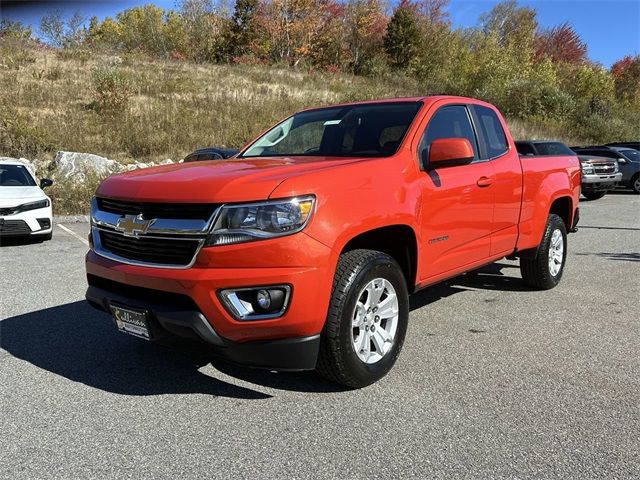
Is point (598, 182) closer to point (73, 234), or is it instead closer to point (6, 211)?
point (73, 234)

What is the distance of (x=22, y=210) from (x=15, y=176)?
1.43 metres

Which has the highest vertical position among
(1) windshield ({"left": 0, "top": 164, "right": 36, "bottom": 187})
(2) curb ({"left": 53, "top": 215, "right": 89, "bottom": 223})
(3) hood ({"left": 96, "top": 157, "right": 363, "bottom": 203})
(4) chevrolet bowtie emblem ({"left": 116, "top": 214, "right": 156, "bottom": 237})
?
(3) hood ({"left": 96, "top": 157, "right": 363, "bottom": 203})

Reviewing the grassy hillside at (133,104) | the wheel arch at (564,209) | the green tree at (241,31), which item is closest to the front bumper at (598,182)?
the wheel arch at (564,209)

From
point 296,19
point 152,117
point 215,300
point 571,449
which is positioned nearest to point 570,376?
point 571,449

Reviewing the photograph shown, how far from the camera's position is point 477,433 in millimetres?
2979

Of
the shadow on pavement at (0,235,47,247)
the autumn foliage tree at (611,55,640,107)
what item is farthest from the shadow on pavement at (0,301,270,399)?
the autumn foliage tree at (611,55,640,107)

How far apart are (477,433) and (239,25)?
155 ft

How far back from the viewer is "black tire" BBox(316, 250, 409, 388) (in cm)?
324

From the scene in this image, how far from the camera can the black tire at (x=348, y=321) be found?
324cm

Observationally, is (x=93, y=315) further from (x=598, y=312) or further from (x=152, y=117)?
(x=152, y=117)

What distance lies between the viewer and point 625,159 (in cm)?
1859

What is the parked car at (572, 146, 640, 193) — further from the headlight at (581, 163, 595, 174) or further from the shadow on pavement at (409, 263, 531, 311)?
the shadow on pavement at (409, 263, 531, 311)

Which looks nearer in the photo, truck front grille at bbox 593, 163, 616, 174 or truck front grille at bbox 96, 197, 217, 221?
truck front grille at bbox 96, 197, 217, 221

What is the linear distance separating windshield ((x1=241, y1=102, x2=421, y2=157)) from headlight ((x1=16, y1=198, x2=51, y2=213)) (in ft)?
19.8
